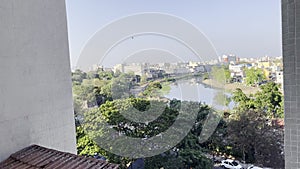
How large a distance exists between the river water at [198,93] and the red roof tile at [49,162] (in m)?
3.84

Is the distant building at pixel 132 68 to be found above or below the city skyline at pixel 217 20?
below

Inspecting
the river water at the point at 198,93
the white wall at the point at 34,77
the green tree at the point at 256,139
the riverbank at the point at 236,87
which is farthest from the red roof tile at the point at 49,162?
the green tree at the point at 256,139

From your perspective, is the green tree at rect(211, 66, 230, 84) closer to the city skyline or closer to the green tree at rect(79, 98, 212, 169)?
the city skyline

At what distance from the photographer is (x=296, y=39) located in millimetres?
992

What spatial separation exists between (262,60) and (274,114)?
1.36 meters

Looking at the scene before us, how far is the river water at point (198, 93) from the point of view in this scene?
16.6ft

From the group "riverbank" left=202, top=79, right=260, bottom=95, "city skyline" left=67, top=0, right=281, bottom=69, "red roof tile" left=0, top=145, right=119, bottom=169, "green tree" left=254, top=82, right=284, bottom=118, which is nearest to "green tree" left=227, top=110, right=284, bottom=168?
"green tree" left=254, top=82, right=284, bottom=118

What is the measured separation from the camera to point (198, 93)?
5.23 metres

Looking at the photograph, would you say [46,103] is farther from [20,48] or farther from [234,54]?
[234,54]

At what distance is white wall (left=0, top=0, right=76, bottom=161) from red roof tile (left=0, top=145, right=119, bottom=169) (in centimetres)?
8

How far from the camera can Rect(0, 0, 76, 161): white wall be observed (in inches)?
53.2

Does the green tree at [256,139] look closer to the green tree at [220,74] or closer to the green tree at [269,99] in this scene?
the green tree at [269,99]

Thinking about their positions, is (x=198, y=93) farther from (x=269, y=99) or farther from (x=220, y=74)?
(x=269, y=99)

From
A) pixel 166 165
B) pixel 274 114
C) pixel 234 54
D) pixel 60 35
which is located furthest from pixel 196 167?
pixel 60 35
